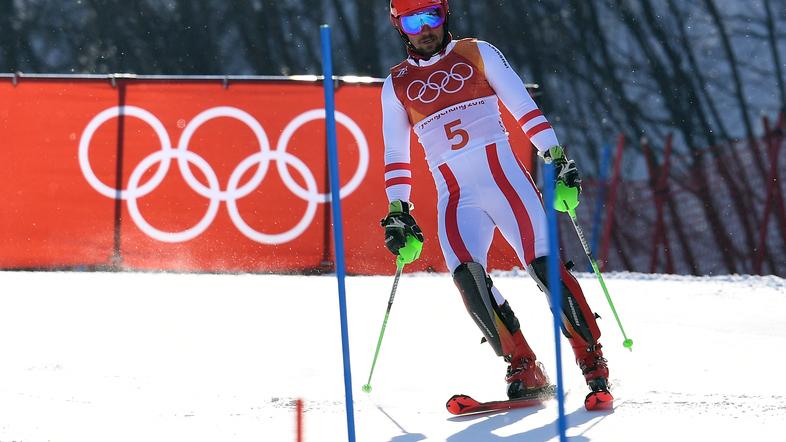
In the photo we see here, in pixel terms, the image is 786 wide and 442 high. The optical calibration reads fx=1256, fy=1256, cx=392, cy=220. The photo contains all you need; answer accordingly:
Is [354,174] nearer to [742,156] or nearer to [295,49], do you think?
[742,156]

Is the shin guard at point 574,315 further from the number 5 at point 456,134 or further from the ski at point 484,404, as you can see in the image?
the number 5 at point 456,134

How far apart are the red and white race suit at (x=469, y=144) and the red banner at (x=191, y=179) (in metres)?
5.13

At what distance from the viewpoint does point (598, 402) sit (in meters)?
4.91

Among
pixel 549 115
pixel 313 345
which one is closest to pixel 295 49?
pixel 549 115

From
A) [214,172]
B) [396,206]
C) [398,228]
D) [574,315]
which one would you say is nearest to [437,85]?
[396,206]

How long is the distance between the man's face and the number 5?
346mm

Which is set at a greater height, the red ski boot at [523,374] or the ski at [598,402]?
the red ski boot at [523,374]

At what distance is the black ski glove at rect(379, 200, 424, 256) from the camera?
5.33 meters

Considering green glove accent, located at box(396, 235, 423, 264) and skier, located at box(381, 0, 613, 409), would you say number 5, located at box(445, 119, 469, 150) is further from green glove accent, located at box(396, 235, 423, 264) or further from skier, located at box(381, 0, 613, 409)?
green glove accent, located at box(396, 235, 423, 264)

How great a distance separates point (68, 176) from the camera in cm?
1083

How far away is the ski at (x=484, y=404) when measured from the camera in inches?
195

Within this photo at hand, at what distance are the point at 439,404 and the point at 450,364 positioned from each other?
1.08 m

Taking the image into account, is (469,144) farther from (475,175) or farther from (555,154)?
(555,154)

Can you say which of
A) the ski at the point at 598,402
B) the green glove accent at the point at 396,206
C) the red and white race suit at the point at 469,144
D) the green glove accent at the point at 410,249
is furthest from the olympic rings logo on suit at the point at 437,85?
the ski at the point at 598,402
